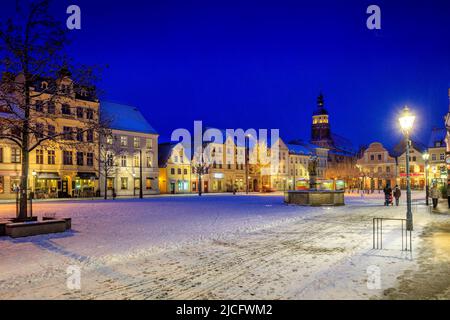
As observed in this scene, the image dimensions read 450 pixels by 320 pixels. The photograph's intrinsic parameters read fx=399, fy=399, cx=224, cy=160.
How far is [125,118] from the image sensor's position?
63062 mm

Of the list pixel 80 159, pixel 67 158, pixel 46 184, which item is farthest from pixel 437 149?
pixel 46 184

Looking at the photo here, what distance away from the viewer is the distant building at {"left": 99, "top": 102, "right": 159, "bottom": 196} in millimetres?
57781

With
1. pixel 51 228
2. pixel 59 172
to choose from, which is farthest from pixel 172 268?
pixel 59 172

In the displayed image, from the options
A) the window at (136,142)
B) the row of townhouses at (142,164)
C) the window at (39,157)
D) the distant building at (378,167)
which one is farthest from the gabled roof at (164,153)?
the distant building at (378,167)

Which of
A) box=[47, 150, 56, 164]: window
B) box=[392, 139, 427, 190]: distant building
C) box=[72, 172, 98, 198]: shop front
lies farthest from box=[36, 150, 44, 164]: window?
box=[392, 139, 427, 190]: distant building

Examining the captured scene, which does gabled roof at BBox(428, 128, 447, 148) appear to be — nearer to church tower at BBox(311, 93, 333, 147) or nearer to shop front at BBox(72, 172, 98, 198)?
church tower at BBox(311, 93, 333, 147)

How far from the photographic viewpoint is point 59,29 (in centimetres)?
1628

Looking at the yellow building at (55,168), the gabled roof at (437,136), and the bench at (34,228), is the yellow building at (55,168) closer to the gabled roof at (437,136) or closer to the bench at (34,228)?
the bench at (34,228)

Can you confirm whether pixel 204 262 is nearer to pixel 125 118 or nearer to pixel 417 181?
pixel 125 118

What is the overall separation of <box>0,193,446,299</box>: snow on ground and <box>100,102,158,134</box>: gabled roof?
4544 cm

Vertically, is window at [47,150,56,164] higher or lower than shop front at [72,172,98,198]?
higher

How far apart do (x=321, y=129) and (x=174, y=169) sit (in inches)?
3077
